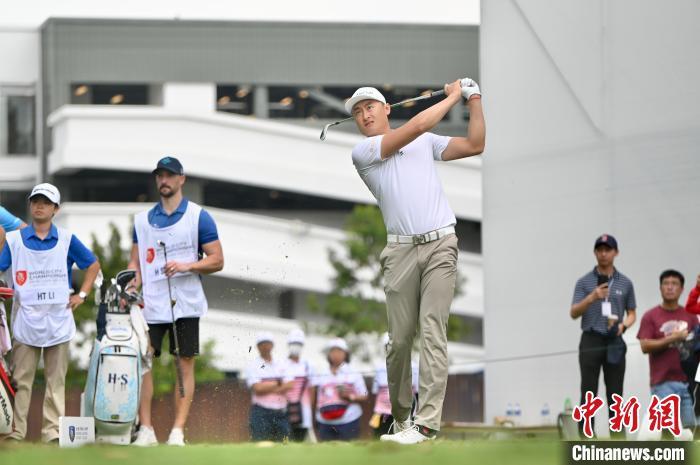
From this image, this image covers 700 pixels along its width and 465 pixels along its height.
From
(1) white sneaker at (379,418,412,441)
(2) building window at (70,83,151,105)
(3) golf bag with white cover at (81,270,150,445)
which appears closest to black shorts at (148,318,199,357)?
(3) golf bag with white cover at (81,270,150,445)

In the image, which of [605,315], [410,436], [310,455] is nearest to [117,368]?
[410,436]

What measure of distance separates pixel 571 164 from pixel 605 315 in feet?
8.76

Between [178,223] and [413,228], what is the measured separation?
2.50m

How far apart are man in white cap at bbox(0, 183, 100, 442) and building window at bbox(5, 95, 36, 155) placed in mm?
53845

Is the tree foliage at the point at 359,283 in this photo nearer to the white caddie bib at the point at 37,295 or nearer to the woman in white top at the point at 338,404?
the woman in white top at the point at 338,404

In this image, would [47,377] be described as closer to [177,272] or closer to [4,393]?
[177,272]

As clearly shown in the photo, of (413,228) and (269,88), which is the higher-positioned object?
(269,88)

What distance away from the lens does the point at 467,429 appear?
1537 centimetres

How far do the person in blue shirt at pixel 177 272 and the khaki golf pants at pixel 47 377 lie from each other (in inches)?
27.1

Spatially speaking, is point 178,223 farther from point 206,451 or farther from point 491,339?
point 491,339

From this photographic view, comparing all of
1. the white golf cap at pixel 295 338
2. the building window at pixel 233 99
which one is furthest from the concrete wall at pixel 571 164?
the building window at pixel 233 99

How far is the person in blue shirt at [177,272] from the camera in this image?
1072 cm

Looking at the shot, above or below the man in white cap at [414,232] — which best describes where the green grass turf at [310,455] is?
below

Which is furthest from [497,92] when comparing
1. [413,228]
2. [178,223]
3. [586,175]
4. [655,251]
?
[413,228]
